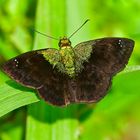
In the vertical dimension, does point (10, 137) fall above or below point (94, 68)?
below

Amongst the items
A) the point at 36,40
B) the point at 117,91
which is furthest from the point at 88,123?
the point at 36,40

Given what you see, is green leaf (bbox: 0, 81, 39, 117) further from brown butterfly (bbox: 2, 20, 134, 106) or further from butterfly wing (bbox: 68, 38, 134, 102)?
butterfly wing (bbox: 68, 38, 134, 102)

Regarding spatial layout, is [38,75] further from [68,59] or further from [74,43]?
[74,43]

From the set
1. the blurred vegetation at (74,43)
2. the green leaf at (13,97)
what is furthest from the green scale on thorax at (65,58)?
the blurred vegetation at (74,43)

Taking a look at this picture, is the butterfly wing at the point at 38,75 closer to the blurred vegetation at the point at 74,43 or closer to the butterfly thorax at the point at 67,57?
the butterfly thorax at the point at 67,57

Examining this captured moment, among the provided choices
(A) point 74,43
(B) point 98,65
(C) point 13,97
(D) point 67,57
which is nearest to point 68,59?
(D) point 67,57

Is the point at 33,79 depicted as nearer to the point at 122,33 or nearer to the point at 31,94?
the point at 31,94
